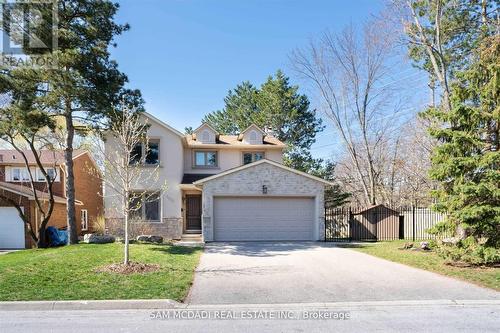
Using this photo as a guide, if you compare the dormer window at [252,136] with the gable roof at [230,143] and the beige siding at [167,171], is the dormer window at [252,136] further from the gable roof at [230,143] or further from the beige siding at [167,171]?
the beige siding at [167,171]

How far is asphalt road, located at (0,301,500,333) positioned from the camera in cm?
595

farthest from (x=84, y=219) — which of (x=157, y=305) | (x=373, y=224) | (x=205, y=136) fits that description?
(x=157, y=305)

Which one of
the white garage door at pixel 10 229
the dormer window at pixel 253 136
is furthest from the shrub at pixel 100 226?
the dormer window at pixel 253 136

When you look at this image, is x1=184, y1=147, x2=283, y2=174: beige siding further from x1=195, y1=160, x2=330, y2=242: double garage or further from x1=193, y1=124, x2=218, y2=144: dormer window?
x1=195, y1=160, x2=330, y2=242: double garage

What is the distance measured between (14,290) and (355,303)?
7.15 m

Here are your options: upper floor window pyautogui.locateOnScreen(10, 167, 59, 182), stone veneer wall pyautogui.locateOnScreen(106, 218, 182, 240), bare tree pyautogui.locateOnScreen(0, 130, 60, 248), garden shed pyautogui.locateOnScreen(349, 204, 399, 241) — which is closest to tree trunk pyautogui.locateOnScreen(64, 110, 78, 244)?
bare tree pyautogui.locateOnScreen(0, 130, 60, 248)

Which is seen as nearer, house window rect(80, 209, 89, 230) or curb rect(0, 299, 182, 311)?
curb rect(0, 299, 182, 311)

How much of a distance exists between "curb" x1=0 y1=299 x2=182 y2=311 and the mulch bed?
7.97 ft

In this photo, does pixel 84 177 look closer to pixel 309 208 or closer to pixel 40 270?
pixel 309 208

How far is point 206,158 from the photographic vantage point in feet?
76.7

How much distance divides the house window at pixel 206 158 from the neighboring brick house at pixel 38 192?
19.2 feet

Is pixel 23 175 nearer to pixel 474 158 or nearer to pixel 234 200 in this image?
pixel 234 200

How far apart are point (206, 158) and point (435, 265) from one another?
14936 millimetres

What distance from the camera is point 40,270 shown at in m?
10.1
